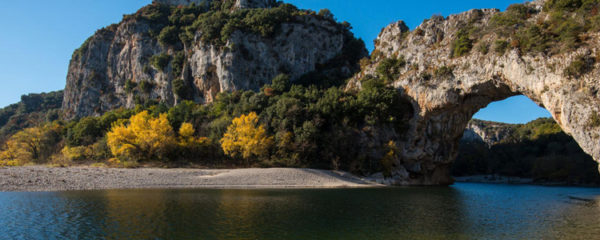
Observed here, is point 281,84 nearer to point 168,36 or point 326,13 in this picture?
point 326,13

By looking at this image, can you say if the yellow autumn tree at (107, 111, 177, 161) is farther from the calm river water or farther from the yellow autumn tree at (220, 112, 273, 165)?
the calm river water

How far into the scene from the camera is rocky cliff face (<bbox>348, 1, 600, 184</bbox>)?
84.2 ft

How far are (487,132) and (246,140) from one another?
114 m

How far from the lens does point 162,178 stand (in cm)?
3638

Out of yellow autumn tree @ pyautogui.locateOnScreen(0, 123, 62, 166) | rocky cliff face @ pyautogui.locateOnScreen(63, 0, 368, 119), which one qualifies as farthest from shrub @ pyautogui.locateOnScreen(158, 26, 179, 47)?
yellow autumn tree @ pyautogui.locateOnScreen(0, 123, 62, 166)

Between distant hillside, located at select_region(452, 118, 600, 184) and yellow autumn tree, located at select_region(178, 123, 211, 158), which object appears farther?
distant hillside, located at select_region(452, 118, 600, 184)

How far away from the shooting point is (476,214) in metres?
20.0

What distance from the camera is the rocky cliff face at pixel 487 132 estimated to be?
121m

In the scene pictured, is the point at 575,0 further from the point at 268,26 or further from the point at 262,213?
the point at 268,26

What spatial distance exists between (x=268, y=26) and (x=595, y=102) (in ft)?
194

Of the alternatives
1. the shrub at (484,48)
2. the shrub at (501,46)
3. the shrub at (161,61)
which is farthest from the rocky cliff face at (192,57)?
the shrub at (501,46)

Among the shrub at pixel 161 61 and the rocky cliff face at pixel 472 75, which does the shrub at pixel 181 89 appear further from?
the rocky cliff face at pixel 472 75

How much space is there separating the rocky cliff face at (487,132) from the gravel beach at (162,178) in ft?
323

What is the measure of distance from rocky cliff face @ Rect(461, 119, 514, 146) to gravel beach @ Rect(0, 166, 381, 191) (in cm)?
9848
